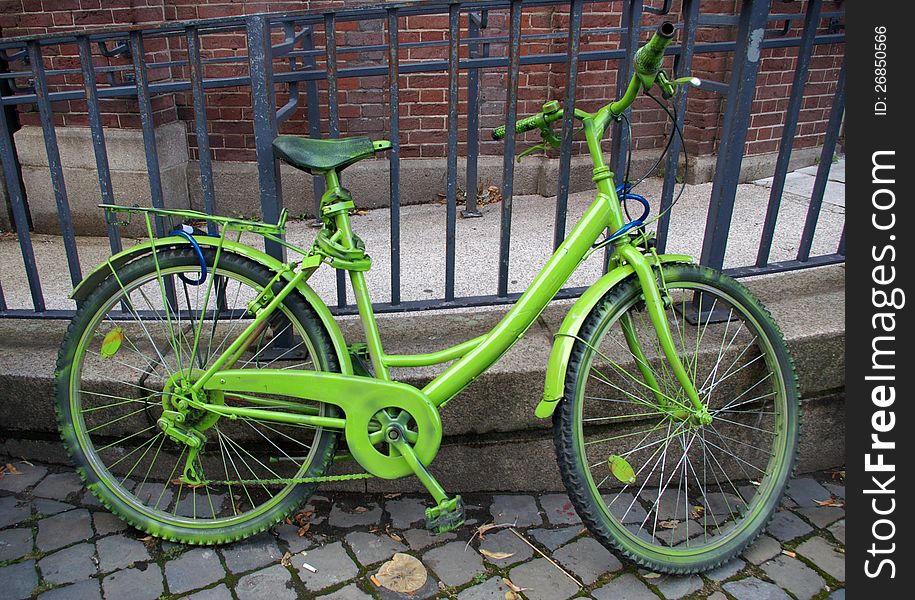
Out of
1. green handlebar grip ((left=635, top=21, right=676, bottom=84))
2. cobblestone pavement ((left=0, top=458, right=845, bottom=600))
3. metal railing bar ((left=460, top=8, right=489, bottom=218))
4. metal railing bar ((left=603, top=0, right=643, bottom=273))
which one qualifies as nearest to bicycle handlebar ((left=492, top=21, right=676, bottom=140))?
green handlebar grip ((left=635, top=21, right=676, bottom=84))

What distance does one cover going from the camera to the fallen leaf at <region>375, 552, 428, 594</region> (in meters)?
2.50

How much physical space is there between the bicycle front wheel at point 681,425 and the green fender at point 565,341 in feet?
0.11

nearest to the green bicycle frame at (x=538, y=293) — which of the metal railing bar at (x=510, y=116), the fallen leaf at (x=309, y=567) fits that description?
the metal railing bar at (x=510, y=116)

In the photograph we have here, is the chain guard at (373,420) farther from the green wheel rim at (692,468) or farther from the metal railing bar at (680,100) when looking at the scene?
the metal railing bar at (680,100)

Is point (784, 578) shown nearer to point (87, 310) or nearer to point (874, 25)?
point (874, 25)

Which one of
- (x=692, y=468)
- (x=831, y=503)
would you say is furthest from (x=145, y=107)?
(x=831, y=503)

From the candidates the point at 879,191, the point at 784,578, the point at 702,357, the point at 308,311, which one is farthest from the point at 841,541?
the point at 308,311

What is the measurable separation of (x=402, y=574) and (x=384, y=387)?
673 mm

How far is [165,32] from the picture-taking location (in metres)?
2.65

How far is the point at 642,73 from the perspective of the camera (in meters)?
2.27

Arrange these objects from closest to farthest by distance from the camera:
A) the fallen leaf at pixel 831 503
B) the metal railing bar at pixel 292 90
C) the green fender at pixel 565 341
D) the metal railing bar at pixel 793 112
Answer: the green fender at pixel 565 341 → the metal railing bar at pixel 793 112 → the fallen leaf at pixel 831 503 → the metal railing bar at pixel 292 90

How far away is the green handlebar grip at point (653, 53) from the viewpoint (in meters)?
2.09

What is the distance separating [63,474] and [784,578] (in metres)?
2.80

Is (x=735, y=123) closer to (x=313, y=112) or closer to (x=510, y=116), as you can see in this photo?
(x=510, y=116)
